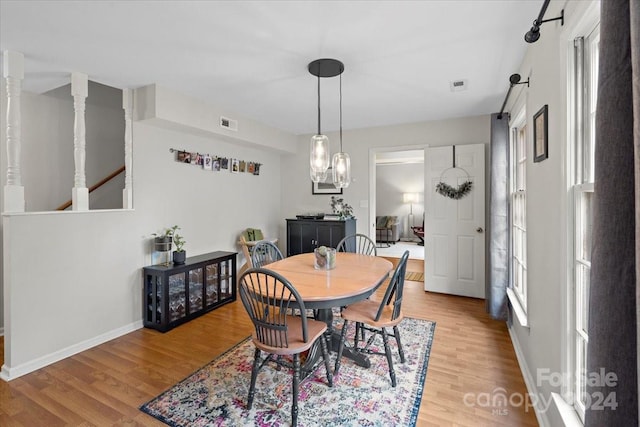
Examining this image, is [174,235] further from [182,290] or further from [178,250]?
[182,290]

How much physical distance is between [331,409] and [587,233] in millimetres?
1715

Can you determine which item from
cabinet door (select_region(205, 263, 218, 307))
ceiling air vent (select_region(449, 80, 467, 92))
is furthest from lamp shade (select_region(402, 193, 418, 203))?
cabinet door (select_region(205, 263, 218, 307))

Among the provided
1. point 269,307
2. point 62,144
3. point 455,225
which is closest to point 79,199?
point 62,144

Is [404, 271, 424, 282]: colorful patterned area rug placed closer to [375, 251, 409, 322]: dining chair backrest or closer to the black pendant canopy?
[375, 251, 409, 322]: dining chair backrest

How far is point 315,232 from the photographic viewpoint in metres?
4.93

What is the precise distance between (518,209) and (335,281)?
6.77 feet

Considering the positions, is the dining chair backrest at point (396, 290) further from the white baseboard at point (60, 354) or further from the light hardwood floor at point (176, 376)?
the white baseboard at point (60, 354)

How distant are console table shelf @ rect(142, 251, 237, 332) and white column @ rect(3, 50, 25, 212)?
4.09 feet

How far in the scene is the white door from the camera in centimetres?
410

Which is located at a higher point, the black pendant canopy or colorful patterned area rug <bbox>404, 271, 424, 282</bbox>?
the black pendant canopy

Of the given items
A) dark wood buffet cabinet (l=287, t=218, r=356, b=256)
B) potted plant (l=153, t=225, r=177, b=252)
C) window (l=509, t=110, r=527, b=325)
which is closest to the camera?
window (l=509, t=110, r=527, b=325)

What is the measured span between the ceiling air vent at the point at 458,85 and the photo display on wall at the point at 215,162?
3060 millimetres

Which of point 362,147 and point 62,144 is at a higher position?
point 362,147

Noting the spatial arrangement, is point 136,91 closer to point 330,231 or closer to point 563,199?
point 330,231
